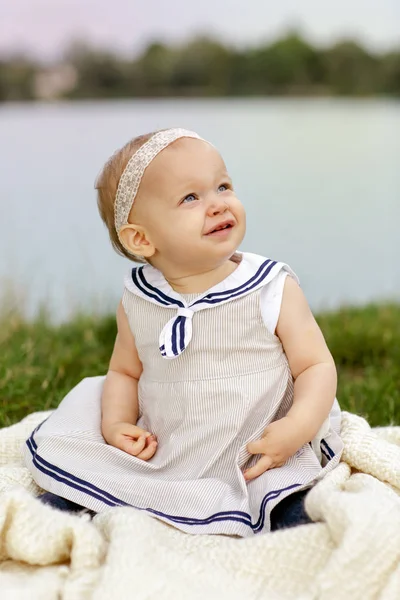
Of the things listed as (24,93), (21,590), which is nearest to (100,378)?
(21,590)

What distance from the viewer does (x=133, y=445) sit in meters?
2.00

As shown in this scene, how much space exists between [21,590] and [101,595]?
161 millimetres

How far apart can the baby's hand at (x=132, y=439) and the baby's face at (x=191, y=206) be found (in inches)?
16.8

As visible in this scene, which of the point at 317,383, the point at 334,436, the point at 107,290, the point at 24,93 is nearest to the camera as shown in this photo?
the point at 317,383

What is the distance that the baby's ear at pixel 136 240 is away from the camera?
6.52 feet

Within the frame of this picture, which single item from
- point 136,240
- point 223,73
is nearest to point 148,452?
point 136,240

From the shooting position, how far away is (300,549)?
1603mm

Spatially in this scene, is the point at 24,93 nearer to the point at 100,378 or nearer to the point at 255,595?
the point at 100,378

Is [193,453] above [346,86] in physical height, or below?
below

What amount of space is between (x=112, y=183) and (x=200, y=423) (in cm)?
60

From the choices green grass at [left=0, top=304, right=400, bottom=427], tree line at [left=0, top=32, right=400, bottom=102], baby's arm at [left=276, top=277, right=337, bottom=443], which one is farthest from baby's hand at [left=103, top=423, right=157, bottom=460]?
tree line at [left=0, top=32, right=400, bottom=102]

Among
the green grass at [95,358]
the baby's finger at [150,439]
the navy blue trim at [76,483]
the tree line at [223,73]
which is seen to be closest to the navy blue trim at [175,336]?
the baby's finger at [150,439]

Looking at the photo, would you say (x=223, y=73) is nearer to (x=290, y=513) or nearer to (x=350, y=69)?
(x=350, y=69)

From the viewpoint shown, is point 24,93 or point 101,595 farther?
point 24,93
